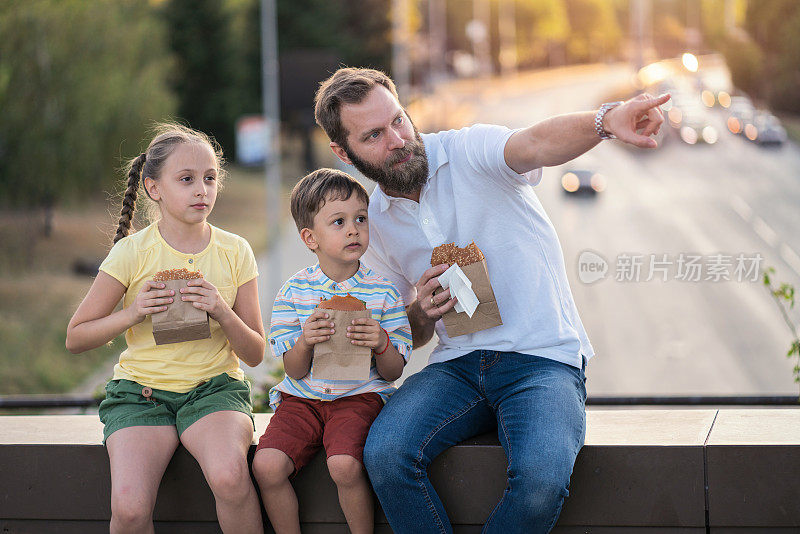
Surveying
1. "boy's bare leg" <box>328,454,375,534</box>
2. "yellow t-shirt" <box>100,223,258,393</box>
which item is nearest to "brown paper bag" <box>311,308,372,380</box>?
"boy's bare leg" <box>328,454,375,534</box>

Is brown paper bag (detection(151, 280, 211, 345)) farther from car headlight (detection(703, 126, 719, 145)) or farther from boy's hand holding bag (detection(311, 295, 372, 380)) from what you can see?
car headlight (detection(703, 126, 719, 145))

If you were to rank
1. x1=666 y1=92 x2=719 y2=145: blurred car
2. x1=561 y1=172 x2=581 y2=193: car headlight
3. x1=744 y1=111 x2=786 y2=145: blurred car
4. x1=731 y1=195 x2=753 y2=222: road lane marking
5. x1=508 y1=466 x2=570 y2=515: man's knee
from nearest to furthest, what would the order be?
x1=508 y1=466 x2=570 y2=515: man's knee → x1=666 y1=92 x2=719 y2=145: blurred car → x1=744 y1=111 x2=786 y2=145: blurred car → x1=731 y1=195 x2=753 y2=222: road lane marking → x1=561 y1=172 x2=581 y2=193: car headlight

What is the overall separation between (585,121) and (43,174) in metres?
15.1

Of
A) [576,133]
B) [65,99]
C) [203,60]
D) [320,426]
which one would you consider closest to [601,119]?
[576,133]

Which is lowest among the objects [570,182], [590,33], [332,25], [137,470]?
[570,182]

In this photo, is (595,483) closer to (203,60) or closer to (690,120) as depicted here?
(690,120)

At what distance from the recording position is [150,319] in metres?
2.86

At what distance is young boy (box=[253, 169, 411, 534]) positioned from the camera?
2.61m

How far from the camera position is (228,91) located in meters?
27.6

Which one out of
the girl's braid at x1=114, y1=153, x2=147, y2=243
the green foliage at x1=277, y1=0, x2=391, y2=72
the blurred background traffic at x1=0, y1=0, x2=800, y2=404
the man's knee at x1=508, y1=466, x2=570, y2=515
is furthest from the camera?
the green foliage at x1=277, y1=0, x2=391, y2=72

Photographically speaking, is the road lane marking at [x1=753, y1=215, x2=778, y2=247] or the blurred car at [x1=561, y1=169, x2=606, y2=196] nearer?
the road lane marking at [x1=753, y1=215, x2=778, y2=247]

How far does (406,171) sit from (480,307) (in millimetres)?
504

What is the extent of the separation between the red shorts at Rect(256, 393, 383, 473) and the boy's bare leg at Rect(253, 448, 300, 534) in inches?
1.1

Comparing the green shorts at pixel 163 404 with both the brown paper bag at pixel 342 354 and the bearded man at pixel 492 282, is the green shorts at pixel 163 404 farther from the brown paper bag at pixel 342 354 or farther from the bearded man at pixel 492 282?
the bearded man at pixel 492 282
